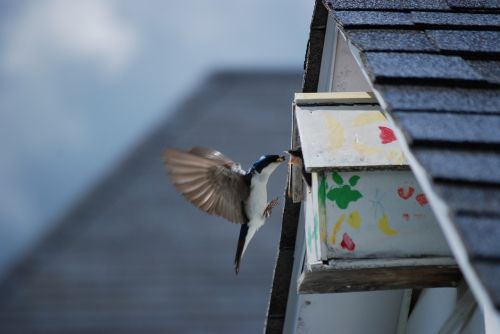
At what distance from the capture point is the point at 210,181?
3.05 m

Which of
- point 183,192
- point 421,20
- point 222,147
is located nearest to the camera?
point 421,20

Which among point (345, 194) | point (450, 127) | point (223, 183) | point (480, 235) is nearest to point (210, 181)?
point (223, 183)

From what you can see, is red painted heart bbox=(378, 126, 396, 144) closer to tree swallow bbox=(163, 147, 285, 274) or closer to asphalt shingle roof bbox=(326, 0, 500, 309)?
asphalt shingle roof bbox=(326, 0, 500, 309)

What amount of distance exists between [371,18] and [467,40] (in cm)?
20

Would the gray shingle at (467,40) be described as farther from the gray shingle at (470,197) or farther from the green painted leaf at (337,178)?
the gray shingle at (470,197)

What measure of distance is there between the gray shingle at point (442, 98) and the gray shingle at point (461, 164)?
0.53 feet

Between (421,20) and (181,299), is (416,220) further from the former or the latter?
(181,299)

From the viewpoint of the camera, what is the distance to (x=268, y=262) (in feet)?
29.8

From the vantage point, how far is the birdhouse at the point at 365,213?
2.07 m

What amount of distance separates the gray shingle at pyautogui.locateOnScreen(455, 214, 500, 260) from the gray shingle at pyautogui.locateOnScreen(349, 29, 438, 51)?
0.64 m

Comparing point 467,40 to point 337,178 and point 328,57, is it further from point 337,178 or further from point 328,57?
point 328,57

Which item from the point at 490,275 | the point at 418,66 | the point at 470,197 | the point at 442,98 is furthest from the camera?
the point at 418,66

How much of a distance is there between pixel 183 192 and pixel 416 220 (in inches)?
40.7

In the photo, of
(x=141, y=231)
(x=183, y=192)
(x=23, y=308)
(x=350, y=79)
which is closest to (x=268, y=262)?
(x=141, y=231)
